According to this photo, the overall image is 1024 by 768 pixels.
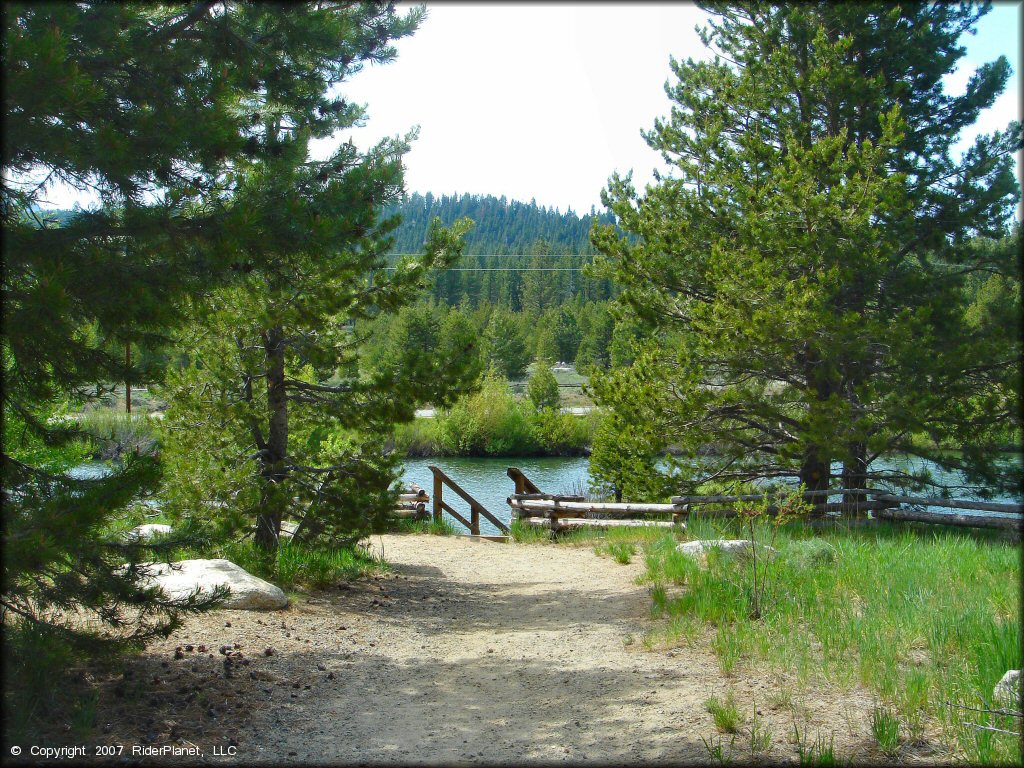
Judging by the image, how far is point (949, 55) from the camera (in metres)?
12.1

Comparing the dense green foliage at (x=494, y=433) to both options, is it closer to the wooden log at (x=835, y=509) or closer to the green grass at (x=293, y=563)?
the wooden log at (x=835, y=509)

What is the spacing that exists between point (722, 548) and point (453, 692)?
3.23m

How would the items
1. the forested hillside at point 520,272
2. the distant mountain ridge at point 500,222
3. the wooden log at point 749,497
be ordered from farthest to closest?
the distant mountain ridge at point 500,222
the forested hillside at point 520,272
the wooden log at point 749,497

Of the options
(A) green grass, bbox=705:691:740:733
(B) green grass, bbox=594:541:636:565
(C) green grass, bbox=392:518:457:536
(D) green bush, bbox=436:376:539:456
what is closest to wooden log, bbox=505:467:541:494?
(C) green grass, bbox=392:518:457:536

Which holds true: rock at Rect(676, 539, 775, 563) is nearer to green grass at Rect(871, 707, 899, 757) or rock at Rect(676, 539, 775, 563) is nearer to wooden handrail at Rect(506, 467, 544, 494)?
green grass at Rect(871, 707, 899, 757)

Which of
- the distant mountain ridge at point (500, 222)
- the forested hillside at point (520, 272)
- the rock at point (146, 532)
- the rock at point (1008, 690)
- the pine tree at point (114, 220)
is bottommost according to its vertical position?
the rock at point (1008, 690)

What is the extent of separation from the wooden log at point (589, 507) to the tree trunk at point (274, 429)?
5.55 m

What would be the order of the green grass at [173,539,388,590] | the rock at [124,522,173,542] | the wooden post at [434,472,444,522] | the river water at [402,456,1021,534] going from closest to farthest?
1. the rock at [124,522,173,542]
2. the green grass at [173,539,388,590]
3. the wooden post at [434,472,444,522]
4. the river water at [402,456,1021,534]

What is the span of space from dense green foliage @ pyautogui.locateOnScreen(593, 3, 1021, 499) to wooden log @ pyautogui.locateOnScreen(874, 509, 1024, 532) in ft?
1.66

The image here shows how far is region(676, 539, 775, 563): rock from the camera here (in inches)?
270

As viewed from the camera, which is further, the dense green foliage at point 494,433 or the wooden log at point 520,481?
the dense green foliage at point 494,433

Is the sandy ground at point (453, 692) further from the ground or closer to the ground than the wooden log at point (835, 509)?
closer to the ground

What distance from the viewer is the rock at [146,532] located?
15.6 ft

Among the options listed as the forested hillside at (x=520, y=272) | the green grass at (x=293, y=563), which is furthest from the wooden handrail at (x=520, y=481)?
the forested hillside at (x=520, y=272)
